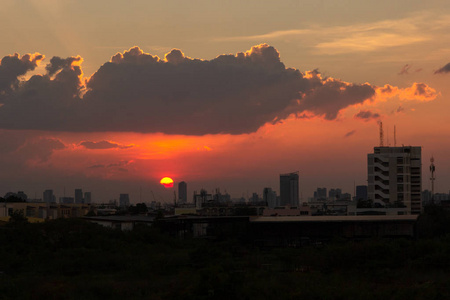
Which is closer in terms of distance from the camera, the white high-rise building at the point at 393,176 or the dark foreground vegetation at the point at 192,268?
the dark foreground vegetation at the point at 192,268

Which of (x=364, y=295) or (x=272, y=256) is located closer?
(x=364, y=295)

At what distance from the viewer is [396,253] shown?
44.8 metres

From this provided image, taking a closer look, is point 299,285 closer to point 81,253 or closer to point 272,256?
point 272,256

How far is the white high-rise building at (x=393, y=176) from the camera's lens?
14638 cm

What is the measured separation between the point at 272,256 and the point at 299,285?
16326mm

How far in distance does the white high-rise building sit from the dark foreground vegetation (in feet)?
301

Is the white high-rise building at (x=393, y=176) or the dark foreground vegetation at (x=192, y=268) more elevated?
the white high-rise building at (x=393, y=176)

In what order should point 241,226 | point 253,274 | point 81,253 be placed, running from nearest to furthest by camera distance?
point 253,274, point 81,253, point 241,226

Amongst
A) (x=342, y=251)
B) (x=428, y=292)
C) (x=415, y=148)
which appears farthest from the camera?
(x=415, y=148)

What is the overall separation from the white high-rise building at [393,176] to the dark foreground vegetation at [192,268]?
301 ft

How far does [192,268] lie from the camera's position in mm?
44406

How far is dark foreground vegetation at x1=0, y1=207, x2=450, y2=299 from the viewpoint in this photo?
32.8 metres

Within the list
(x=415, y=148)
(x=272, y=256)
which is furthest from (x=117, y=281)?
(x=415, y=148)

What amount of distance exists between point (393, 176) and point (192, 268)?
111m
